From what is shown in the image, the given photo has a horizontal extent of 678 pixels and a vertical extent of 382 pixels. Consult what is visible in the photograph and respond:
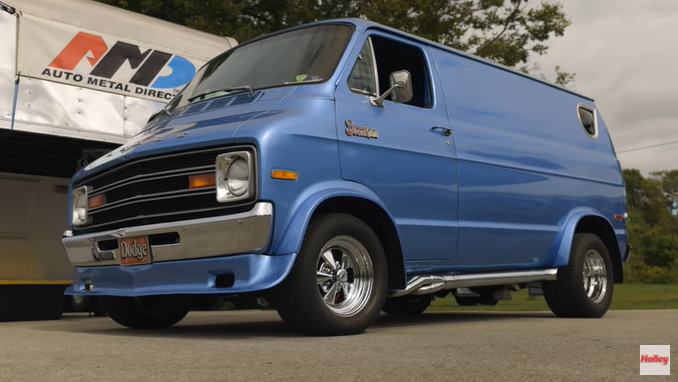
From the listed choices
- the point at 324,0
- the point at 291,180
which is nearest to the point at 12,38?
the point at 291,180

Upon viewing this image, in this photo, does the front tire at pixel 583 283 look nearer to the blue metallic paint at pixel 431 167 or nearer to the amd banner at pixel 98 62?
→ the blue metallic paint at pixel 431 167

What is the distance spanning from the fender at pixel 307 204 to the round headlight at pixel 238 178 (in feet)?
1.11

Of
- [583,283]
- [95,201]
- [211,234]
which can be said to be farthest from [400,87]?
[583,283]

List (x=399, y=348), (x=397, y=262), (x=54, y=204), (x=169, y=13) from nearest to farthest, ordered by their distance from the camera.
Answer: (x=399, y=348), (x=397, y=262), (x=54, y=204), (x=169, y=13)

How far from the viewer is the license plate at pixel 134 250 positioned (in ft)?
18.0

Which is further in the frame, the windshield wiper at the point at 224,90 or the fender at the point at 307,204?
the windshield wiper at the point at 224,90

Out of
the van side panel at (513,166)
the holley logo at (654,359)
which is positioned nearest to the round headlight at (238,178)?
the van side panel at (513,166)

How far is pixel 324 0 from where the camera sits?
16.0 meters

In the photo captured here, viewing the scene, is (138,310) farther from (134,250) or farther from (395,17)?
(395,17)

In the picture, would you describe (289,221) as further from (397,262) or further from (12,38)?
(12,38)

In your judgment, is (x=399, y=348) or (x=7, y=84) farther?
(x=7, y=84)

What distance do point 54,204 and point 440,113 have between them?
5.31 m

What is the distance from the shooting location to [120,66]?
8.81 meters

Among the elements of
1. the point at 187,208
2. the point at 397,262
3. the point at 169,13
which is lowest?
the point at 397,262
